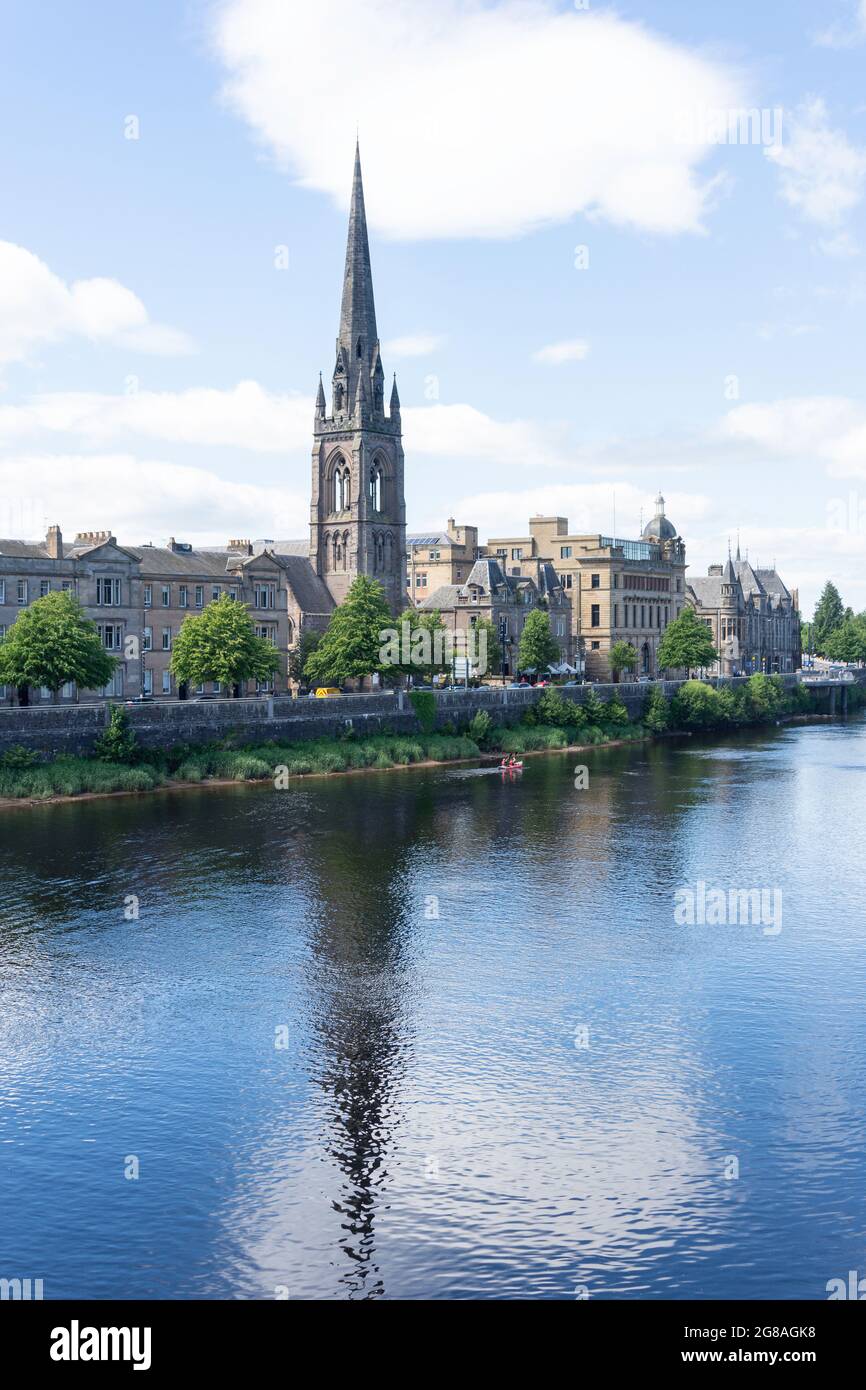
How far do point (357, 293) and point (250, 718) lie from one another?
64541 millimetres

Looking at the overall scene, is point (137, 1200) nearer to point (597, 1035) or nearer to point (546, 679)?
point (597, 1035)

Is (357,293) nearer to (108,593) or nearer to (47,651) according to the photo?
(108,593)

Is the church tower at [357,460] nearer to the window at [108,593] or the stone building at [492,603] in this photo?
the stone building at [492,603]

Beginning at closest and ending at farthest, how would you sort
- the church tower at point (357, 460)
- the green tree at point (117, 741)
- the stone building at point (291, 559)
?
the green tree at point (117, 741), the stone building at point (291, 559), the church tower at point (357, 460)

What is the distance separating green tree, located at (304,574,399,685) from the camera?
104188 millimetres

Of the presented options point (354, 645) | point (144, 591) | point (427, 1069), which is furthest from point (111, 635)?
point (427, 1069)

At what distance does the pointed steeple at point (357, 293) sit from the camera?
132m

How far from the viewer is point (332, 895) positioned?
49188 millimetres

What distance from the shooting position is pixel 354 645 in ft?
341

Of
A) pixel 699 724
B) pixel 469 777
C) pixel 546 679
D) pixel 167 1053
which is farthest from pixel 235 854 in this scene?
pixel 546 679

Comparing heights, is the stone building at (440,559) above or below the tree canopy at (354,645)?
above

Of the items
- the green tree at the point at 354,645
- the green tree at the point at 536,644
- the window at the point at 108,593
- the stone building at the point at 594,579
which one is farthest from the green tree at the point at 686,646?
the window at the point at 108,593

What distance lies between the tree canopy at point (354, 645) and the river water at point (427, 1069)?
45388 millimetres

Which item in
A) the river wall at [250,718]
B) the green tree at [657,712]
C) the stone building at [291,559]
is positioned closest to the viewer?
the river wall at [250,718]
